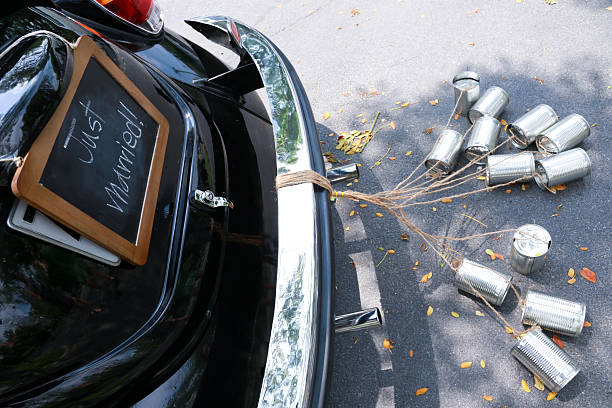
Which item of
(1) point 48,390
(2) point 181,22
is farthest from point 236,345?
(2) point 181,22

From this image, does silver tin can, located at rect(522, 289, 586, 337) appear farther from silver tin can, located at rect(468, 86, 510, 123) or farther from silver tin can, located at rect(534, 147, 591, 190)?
silver tin can, located at rect(468, 86, 510, 123)

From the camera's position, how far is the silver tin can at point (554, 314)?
6.75ft

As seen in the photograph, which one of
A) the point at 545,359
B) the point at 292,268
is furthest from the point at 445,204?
the point at 292,268

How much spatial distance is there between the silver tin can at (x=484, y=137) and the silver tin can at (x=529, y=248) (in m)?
0.61

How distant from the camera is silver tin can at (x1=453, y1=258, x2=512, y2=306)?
7.26ft

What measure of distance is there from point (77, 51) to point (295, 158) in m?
0.81

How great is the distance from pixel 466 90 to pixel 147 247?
93.6 inches

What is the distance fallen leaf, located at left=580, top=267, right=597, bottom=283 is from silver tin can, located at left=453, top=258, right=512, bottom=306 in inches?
13.8

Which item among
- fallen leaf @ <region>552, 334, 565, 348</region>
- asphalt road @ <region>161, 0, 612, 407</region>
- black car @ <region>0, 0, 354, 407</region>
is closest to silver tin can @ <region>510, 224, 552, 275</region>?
asphalt road @ <region>161, 0, 612, 407</region>

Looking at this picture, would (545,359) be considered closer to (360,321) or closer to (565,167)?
(360,321)

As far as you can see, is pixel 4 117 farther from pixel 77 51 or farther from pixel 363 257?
pixel 363 257

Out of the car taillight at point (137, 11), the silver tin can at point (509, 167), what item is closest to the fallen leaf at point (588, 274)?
the silver tin can at point (509, 167)

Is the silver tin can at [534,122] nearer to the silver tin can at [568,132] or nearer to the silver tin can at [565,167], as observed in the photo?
the silver tin can at [568,132]

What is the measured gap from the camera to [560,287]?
7.52 ft
